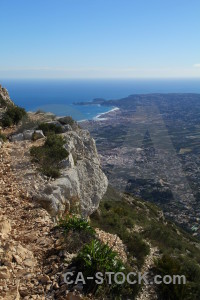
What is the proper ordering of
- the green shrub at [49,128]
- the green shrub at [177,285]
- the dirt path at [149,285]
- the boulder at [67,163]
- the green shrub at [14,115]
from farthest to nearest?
1. the green shrub at [14,115]
2. the green shrub at [49,128]
3. the boulder at [67,163]
4. the green shrub at [177,285]
5. the dirt path at [149,285]

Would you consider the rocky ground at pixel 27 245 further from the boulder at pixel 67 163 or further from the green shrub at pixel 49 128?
the green shrub at pixel 49 128

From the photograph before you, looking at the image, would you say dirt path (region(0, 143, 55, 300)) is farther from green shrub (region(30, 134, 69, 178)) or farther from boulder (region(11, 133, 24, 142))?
boulder (region(11, 133, 24, 142))

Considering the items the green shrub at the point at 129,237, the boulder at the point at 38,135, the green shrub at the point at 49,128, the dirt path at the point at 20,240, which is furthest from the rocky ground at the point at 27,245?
the green shrub at the point at 49,128

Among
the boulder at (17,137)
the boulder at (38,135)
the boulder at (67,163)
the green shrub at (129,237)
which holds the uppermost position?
the boulder at (38,135)

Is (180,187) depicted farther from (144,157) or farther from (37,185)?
(37,185)

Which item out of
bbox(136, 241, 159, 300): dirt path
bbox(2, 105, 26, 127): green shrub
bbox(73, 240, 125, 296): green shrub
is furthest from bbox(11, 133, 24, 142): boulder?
bbox(73, 240, 125, 296): green shrub
